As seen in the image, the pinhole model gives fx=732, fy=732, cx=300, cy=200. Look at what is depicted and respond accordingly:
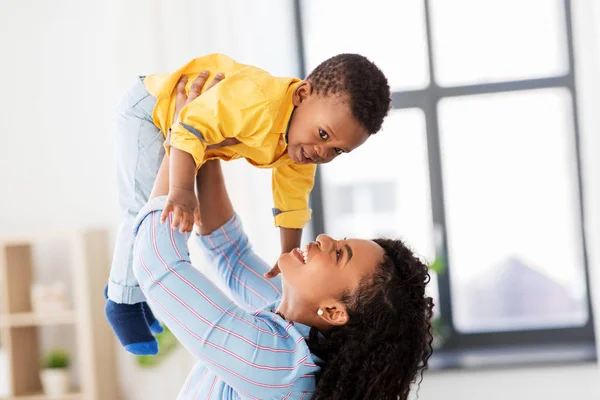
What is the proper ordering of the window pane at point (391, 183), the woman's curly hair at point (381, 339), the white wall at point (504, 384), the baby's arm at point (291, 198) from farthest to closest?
1. the window pane at point (391, 183)
2. the white wall at point (504, 384)
3. the baby's arm at point (291, 198)
4. the woman's curly hair at point (381, 339)

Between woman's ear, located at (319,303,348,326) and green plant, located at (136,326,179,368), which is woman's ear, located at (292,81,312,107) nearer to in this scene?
woman's ear, located at (319,303,348,326)

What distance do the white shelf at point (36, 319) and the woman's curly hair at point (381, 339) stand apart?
2100 millimetres

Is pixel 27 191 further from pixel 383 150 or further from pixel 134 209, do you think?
pixel 134 209

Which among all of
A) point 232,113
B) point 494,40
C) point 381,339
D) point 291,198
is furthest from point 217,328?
point 494,40

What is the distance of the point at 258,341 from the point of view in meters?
1.39

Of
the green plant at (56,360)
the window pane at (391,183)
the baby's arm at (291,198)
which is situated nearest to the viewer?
the baby's arm at (291,198)

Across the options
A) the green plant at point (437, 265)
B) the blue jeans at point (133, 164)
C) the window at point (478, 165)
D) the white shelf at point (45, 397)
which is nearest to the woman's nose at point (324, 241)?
the blue jeans at point (133, 164)

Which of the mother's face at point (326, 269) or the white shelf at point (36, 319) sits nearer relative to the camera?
the mother's face at point (326, 269)

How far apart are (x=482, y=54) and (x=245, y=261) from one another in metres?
2.34

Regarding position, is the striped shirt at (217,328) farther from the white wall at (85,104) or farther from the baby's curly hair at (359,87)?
the white wall at (85,104)

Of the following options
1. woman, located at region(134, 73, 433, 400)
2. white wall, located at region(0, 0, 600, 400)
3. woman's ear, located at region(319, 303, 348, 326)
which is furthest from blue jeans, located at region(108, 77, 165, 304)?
white wall, located at region(0, 0, 600, 400)

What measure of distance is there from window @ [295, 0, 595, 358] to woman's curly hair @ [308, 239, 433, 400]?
2089 mm

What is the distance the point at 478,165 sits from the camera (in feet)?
12.0

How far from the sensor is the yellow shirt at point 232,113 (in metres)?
1.47
